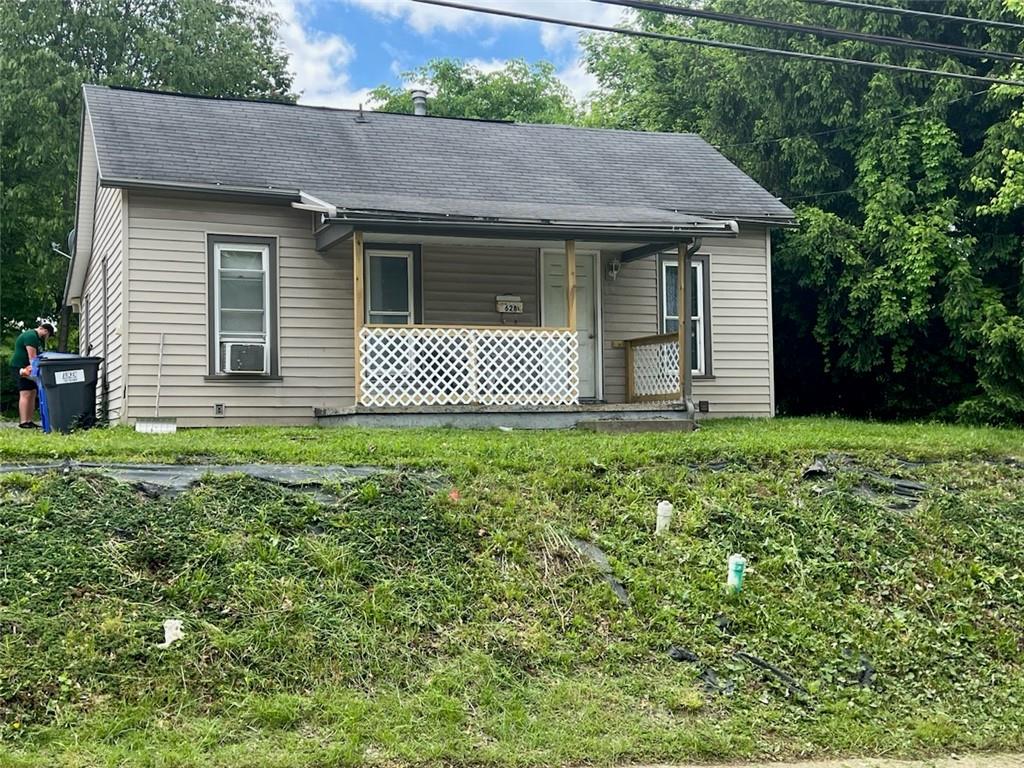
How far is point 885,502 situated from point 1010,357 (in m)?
8.92

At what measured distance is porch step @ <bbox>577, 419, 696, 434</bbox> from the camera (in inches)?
526

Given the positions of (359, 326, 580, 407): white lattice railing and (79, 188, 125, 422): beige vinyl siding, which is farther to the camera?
(79, 188, 125, 422): beige vinyl siding

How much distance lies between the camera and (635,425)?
1335 centimetres

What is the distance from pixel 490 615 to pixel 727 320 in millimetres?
9883

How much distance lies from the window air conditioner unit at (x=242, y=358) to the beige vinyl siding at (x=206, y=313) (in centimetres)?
24

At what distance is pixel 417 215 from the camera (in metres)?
12.8

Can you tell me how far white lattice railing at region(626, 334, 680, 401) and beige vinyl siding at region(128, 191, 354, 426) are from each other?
13.3 ft

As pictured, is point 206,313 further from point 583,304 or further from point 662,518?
point 662,518

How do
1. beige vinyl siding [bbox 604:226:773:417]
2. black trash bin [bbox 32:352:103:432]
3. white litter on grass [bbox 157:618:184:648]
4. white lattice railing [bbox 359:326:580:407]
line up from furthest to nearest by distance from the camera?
1. beige vinyl siding [bbox 604:226:773:417]
2. white lattice railing [bbox 359:326:580:407]
3. black trash bin [bbox 32:352:103:432]
4. white litter on grass [bbox 157:618:184:648]

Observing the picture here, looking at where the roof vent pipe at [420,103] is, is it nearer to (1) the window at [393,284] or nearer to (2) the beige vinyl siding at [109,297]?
(1) the window at [393,284]

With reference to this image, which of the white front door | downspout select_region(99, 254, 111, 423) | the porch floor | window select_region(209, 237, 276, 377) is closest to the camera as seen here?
the porch floor

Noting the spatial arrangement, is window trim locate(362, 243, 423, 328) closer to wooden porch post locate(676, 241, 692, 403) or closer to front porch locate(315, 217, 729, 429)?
front porch locate(315, 217, 729, 429)

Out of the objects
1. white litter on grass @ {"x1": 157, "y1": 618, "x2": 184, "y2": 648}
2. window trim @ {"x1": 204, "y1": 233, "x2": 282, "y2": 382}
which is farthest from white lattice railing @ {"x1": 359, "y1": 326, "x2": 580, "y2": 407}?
white litter on grass @ {"x1": 157, "y1": 618, "x2": 184, "y2": 648}

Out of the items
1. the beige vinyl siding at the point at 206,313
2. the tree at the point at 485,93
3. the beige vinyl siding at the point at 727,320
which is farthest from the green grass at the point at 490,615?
the tree at the point at 485,93
